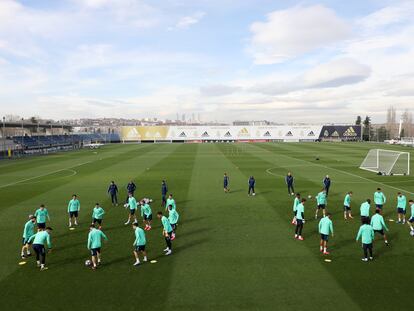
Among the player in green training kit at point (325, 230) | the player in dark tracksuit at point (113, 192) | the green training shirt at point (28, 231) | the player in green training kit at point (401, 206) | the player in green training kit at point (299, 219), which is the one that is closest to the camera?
the player in green training kit at point (325, 230)

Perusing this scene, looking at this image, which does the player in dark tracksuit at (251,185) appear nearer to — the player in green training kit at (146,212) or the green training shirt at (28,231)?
the player in green training kit at (146,212)

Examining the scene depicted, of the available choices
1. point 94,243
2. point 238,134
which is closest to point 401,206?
point 94,243

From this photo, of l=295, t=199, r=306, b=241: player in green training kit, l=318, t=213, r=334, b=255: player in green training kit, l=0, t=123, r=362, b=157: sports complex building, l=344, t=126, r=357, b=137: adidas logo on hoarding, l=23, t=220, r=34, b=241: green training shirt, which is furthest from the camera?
l=344, t=126, r=357, b=137: adidas logo on hoarding

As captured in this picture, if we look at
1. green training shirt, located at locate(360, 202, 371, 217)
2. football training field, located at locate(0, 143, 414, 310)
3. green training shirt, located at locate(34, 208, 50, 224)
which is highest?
green training shirt, located at locate(360, 202, 371, 217)

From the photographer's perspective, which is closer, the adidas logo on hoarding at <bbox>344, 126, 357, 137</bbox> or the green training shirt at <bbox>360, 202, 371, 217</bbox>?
the green training shirt at <bbox>360, 202, 371, 217</bbox>

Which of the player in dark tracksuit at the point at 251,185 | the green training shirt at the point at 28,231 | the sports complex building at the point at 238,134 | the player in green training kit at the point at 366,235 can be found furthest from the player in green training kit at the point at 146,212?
the sports complex building at the point at 238,134

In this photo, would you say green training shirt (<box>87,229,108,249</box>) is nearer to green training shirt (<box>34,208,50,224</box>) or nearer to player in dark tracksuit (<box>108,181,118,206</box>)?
green training shirt (<box>34,208,50,224</box>)

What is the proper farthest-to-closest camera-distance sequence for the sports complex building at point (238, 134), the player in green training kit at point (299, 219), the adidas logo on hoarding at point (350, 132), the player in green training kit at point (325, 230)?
1. the adidas logo on hoarding at point (350, 132)
2. the sports complex building at point (238, 134)
3. the player in green training kit at point (299, 219)
4. the player in green training kit at point (325, 230)

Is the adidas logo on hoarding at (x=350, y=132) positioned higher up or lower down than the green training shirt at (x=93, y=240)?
higher up

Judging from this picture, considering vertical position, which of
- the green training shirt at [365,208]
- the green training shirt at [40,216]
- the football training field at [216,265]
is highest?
the green training shirt at [365,208]

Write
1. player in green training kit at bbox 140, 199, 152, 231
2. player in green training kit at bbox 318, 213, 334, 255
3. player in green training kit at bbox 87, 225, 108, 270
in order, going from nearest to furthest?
player in green training kit at bbox 87, 225, 108, 270
player in green training kit at bbox 318, 213, 334, 255
player in green training kit at bbox 140, 199, 152, 231

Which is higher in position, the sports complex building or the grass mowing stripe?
A: the sports complex building

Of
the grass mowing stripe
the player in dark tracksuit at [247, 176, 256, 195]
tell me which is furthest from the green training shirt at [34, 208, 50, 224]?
the player in dark tracksuit at [247, 176, 256, 195]

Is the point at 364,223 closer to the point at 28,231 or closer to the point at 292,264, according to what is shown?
the point at 292,264
